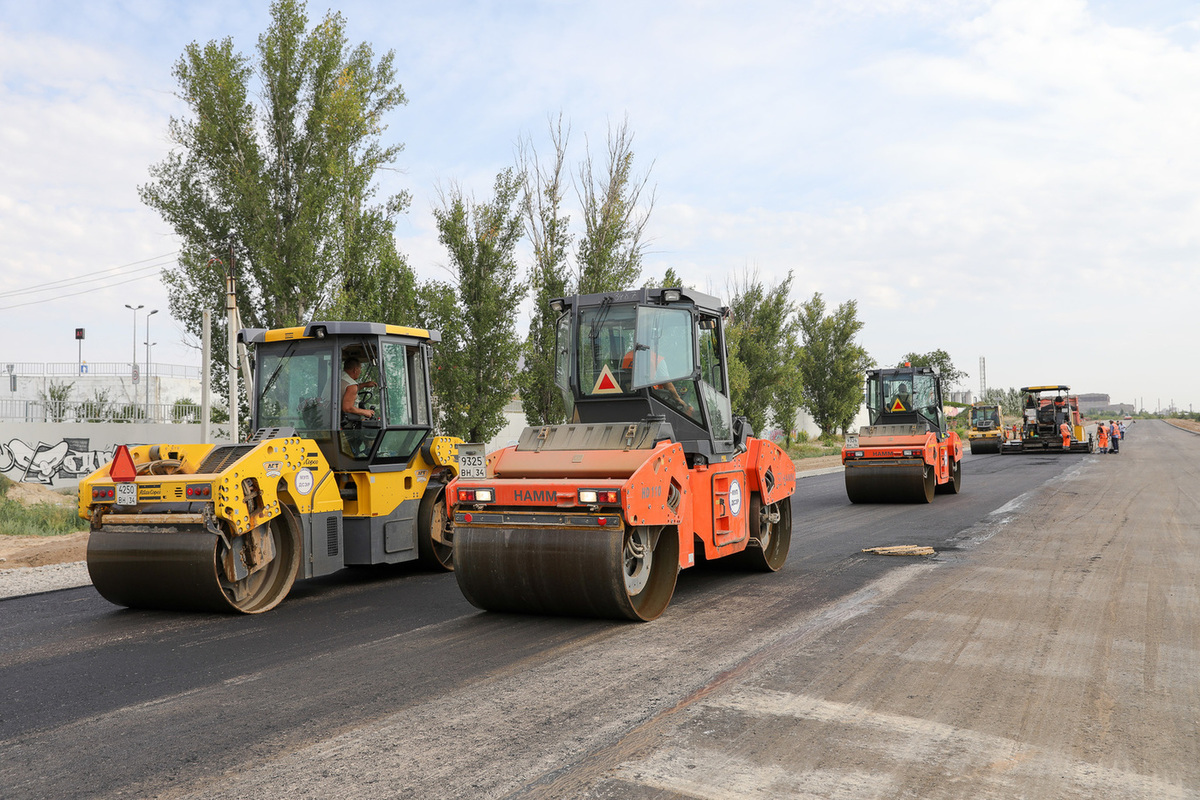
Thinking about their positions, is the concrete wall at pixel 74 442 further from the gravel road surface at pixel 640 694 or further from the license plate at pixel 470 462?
the gravel road surface at pixel 640 694

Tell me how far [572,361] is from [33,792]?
5075mm

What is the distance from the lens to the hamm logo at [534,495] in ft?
21.1

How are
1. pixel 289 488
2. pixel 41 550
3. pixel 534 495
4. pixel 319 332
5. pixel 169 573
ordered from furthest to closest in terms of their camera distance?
pixel 41 550 → pixel 319 332 → pixel 289 488 → pixel 169 573 → pixel 534 495

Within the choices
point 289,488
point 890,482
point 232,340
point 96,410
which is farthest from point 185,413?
point 289,488

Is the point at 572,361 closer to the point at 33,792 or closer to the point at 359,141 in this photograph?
the point at 33,792

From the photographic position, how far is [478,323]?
1975 centimetres

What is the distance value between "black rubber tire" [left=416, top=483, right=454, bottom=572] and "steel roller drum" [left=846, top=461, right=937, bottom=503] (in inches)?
369

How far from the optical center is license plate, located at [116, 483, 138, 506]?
7137mm

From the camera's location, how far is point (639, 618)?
6586 mm

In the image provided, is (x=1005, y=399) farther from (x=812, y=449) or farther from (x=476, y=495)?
(x=476, y=495)

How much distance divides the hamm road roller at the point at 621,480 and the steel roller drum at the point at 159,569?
1.95 metres

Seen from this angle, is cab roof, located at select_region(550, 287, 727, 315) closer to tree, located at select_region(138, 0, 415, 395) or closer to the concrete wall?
tree, located at select_region(138, 0, 415, 395)

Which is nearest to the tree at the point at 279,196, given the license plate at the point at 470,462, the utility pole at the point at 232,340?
the utility pole at the point at 232,340

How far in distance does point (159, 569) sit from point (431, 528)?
9.60 ft
